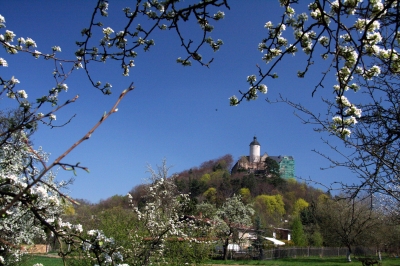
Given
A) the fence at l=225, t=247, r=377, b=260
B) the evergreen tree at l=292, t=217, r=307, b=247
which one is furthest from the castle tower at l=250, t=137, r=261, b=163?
the fence at l=225, t=247, r=377, b=260

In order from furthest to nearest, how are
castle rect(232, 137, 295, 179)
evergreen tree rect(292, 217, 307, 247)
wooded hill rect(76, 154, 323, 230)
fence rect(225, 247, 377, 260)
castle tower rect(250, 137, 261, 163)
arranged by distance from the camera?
castle tower rect(250, 137, 261, 163) → castle rect(232, 137, 295, 179) → wooded hill rect(76, 154, 323, 230) → evergreen tree rect(292, 217, 307, 247) → fence rect(225, 247, 377, 260)

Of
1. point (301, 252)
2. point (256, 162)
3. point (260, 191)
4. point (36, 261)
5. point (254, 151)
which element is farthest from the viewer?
point (254, 151)

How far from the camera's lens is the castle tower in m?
101

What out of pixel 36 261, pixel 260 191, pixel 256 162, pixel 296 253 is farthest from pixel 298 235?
pixel 256 162

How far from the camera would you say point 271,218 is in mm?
54062

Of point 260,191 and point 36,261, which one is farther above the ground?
point 260,191

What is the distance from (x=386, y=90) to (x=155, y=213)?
9.32 meters

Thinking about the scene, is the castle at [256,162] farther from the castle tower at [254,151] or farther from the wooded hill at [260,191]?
the wooded hill at [260,191]

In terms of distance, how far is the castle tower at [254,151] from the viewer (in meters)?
101

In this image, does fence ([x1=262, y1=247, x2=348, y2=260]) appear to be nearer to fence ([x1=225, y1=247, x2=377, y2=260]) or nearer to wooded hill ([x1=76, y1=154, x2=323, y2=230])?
fence ([x1=225, y1=247, x2=377, y2=260])

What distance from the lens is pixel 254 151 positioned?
103 m

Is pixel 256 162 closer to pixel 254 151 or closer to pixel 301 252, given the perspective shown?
pixel 254 151

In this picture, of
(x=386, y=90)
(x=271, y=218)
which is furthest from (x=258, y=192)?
(x=386, y=90)

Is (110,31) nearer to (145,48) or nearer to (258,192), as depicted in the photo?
(145,48)
